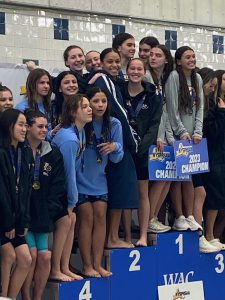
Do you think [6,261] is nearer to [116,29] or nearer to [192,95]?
[192,95]

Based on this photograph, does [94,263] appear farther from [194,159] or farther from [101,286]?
[194,159]

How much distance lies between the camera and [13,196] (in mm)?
6082

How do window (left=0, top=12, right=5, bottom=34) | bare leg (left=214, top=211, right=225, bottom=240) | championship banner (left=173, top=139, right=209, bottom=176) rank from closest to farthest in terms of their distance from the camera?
championship banner (left=173, top=139, right=209, bottom=176) → bare leg (left=214, top=211, right=225, bottom=240) → window (left=0, top=12, right=5, bottom=34)

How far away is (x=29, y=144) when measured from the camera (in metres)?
6.49

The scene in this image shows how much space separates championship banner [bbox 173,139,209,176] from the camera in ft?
25.8

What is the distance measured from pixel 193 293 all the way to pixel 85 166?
82.2 inches

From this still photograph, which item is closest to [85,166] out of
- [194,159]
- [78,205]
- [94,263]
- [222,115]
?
[78,205]

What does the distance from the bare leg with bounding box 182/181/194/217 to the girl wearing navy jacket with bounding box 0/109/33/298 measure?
7.89 feet

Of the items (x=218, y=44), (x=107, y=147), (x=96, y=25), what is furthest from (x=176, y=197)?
(x=218, y=44)

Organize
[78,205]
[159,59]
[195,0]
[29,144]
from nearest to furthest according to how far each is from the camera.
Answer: [29,144] < [78,205] < [159,59] < [195,0]

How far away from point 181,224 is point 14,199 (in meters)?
2.57

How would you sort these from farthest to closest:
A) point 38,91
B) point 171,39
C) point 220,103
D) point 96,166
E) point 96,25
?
point 171,39 → point 96,25 → point 220,103 → point 96,166 → point 38,91

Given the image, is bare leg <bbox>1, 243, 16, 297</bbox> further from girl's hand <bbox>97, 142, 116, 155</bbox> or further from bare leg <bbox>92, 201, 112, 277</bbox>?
girl's hand <bbox>97, 142, 116, 155</bbox>

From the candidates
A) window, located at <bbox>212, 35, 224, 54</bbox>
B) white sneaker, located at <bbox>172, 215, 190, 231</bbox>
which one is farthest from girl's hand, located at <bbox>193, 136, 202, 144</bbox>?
window, located at <bbox>212, 35, 224, 54</bbox>
